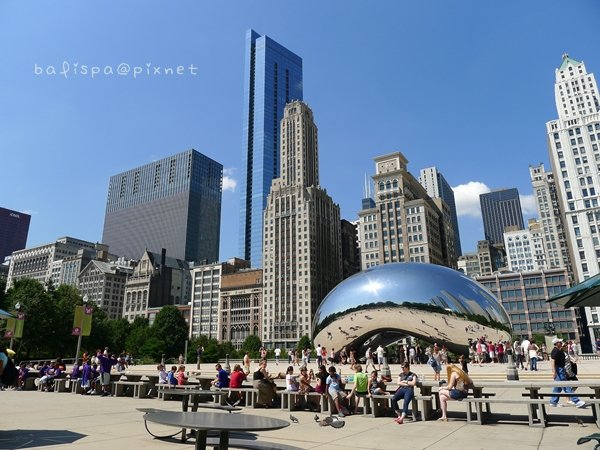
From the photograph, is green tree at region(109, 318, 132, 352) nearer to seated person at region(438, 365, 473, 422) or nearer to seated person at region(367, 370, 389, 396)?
seated person at region(367, 370, 389, 396)

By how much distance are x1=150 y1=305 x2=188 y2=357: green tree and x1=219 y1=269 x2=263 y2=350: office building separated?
4362 cm

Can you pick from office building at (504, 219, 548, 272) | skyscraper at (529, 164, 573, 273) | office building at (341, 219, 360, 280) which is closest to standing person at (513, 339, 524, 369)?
skyscraper at (529, 164, 573, 273)

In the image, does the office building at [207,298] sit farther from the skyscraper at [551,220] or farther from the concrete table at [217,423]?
the concrete table at [217,423]

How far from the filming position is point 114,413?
38.6 feet

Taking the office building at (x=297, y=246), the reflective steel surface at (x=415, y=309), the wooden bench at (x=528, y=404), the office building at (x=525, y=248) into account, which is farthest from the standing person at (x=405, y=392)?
the office building at (x=525, y=248)

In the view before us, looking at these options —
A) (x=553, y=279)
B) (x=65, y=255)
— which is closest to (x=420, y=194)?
(x=553, y=279)

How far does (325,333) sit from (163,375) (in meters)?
18.0

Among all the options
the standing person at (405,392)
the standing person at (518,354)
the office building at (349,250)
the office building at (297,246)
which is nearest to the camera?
the standing person at (405,392)

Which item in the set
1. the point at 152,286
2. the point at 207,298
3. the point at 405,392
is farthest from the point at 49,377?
the point at 152,286

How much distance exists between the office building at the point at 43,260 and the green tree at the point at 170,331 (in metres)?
108

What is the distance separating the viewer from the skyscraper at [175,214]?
18300 cm

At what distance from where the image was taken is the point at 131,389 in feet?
60.4

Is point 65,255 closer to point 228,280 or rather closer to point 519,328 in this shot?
point 228,280

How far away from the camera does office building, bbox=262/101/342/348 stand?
122 m
